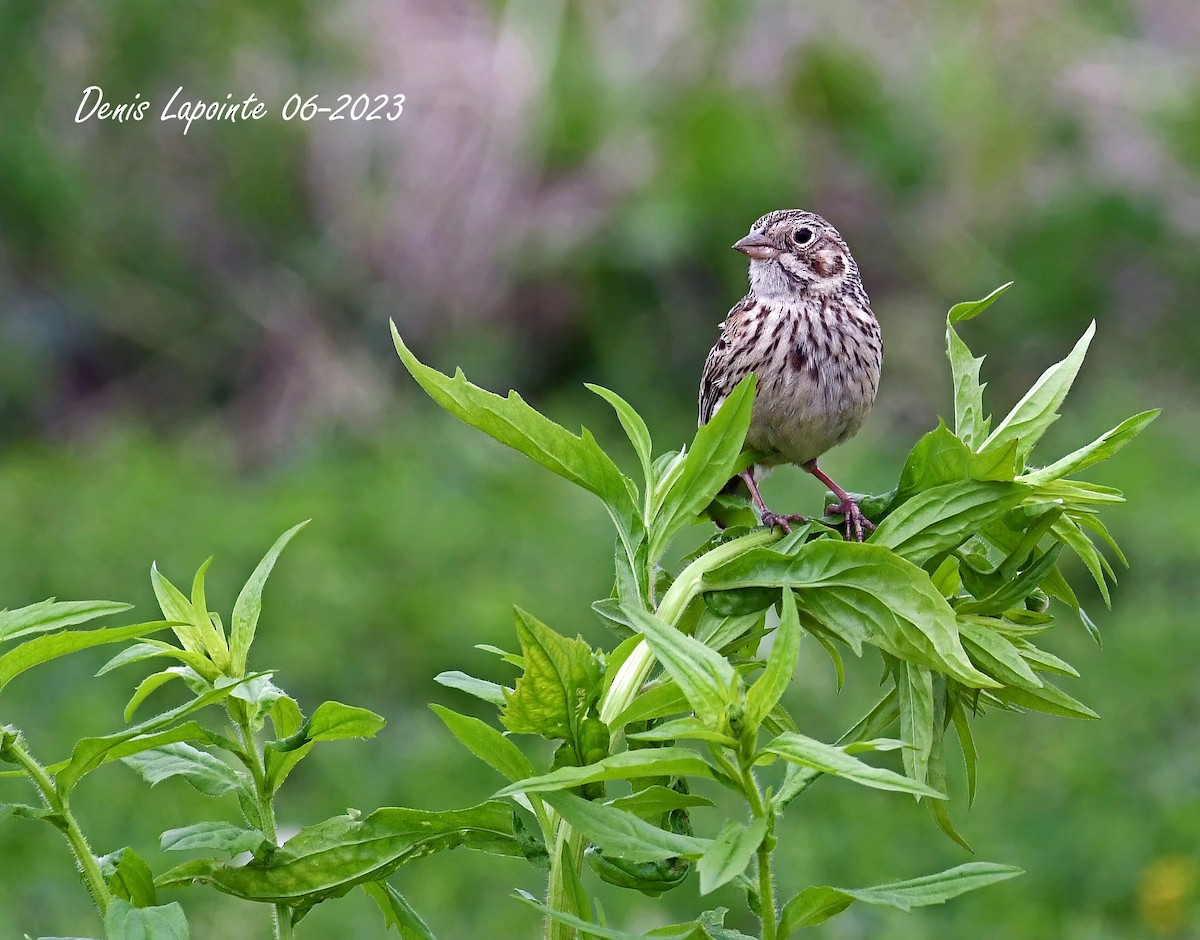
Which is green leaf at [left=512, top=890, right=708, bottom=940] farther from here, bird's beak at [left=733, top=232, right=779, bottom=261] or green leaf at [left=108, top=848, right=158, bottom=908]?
bird's beak at [left=733, top=232, right=779, bottom=261]

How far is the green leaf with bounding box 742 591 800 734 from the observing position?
1.25 metres

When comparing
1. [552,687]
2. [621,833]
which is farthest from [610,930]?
[552,687]

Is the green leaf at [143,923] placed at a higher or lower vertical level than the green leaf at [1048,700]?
lower

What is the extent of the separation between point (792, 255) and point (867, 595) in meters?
2.29

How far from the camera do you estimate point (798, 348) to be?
3.30 meters

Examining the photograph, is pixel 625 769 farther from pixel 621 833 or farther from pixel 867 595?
pixel 867 595

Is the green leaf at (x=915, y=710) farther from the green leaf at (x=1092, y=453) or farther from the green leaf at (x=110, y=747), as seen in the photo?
the green leaf at (x=110, y=747)

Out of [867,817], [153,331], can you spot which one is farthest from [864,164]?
[867,817]

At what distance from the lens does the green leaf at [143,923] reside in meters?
1.26

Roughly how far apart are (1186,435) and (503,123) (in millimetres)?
3847

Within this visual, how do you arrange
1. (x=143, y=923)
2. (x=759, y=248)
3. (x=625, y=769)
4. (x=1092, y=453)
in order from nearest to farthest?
1. (x=625, y=769)
2. (x=143, y=923)
3. (x=1092, y=453)
4. (x=759, y=248)

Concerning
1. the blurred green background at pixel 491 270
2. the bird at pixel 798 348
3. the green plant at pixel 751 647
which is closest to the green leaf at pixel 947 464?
the green plant at pixel 751 647

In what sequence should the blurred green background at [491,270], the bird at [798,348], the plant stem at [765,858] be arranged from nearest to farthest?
the plant stem at [765,858] → the bird at [798,348] → the blurred green background at [491,270]

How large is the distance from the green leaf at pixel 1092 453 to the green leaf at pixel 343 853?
21.7 inches
